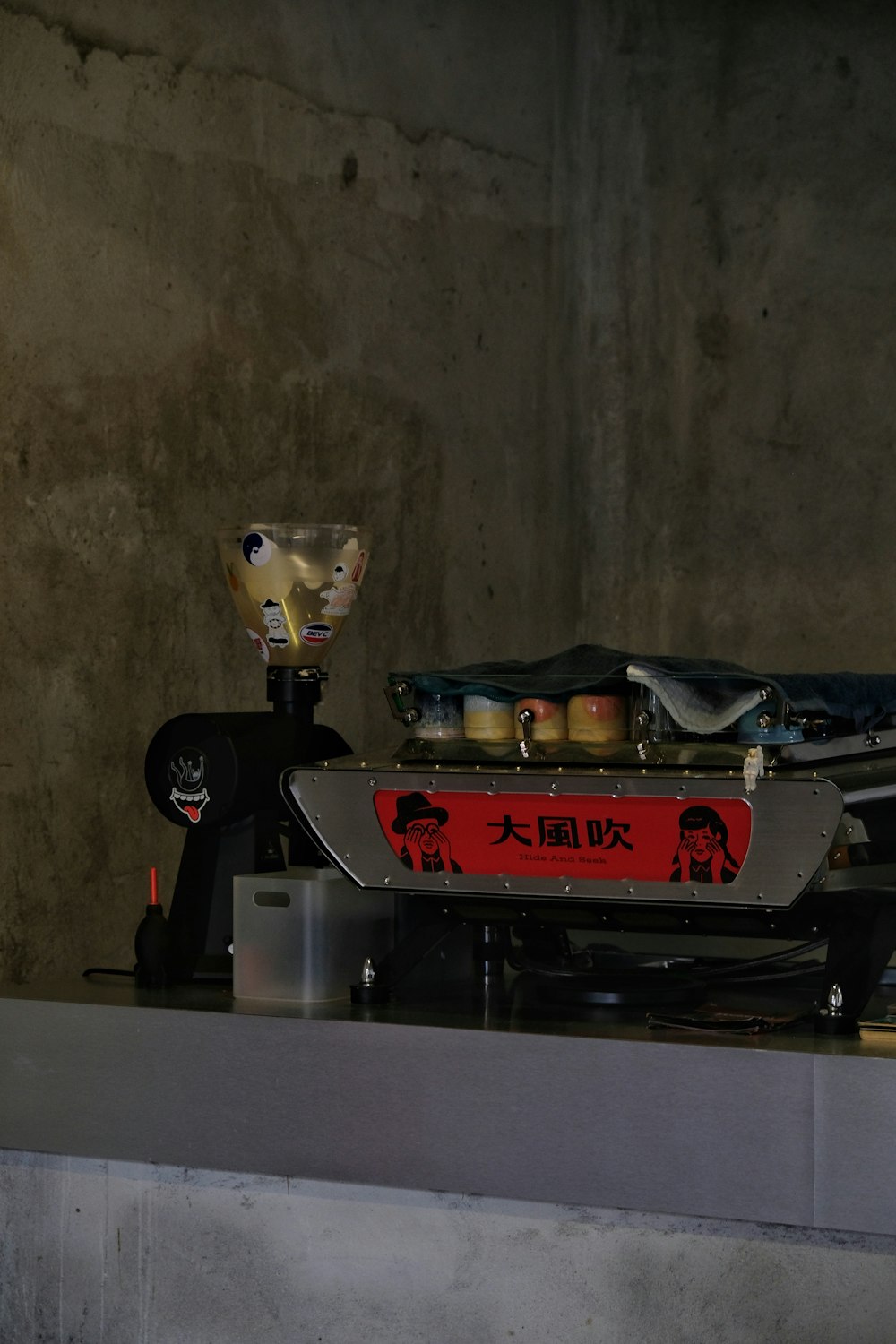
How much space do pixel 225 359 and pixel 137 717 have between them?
34.0 inches

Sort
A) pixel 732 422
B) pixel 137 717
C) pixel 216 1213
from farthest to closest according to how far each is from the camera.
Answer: pixel 732 422
pixel 137 717
pixel 216 1213

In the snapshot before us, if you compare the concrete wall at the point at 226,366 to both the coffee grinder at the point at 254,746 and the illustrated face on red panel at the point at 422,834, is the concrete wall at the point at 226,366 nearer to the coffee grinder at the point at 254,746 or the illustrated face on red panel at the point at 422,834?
the coffee grinder at the point at 254,746

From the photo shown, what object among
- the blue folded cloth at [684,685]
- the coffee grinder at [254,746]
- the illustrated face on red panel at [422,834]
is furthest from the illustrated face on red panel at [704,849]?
the coffee grinder at [254,746]

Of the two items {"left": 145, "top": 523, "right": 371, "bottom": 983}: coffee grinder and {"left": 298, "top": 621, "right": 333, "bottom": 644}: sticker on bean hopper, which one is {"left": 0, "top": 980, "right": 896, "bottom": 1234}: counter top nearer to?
{"left": 145, "top": 523, "right": 371, "bottom": 983}: coffee grinder

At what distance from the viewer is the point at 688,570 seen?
533 centimetres

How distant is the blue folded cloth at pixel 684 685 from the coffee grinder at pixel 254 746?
26cm

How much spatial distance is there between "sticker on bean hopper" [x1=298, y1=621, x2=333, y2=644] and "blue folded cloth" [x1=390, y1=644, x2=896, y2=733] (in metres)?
0.25

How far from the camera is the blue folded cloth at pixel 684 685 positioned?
2.15 meters

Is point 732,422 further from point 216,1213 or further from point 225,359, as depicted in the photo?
point 216,1213

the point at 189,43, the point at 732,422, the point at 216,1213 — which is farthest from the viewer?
the point at 732,422

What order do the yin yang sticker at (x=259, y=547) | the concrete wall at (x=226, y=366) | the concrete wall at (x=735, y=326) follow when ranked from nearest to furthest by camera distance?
the yin yang sticker at (x=259, y=547), the concrete wall at (x=226, y=366), the concrete wall at (x=735, y=326)

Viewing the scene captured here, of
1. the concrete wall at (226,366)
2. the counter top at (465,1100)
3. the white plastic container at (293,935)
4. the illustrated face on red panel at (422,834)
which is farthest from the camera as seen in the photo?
the concrete wall at (226,366)

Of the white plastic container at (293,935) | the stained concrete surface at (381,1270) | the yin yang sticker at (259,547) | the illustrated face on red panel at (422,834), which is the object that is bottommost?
the stained concrete surface at (381,1270)

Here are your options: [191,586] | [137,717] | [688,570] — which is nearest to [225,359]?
[191,586]
